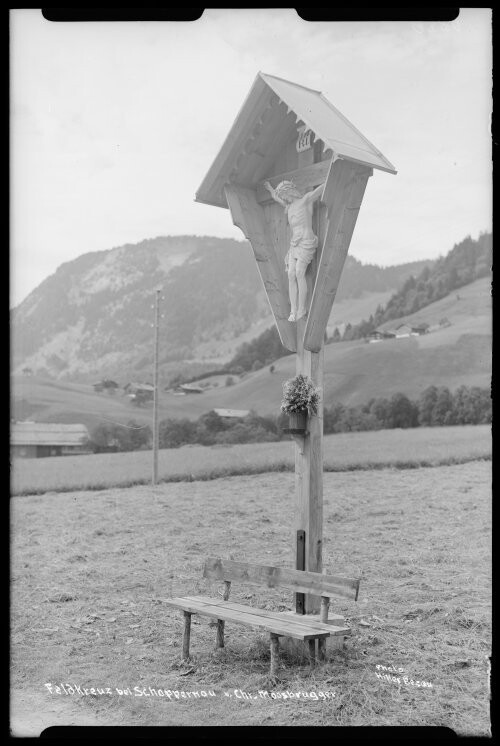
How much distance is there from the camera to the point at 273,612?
486 cm

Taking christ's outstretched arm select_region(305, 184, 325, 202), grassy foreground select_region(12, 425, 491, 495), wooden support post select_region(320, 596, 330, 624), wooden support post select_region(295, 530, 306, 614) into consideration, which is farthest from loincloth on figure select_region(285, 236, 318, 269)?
grassy foreground select_region(12, 425, 491, 495)

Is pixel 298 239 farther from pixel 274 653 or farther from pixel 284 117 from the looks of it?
pixel 274 653

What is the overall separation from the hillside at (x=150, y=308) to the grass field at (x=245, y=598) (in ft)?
4.94

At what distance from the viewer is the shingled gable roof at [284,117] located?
4684 mm

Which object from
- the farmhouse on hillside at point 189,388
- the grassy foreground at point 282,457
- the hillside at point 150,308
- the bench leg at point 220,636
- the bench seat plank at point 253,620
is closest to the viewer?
the bench seat plank at point 253,620

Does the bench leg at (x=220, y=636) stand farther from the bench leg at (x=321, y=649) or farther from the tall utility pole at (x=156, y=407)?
the tall utility pole at (x=156, y=407)

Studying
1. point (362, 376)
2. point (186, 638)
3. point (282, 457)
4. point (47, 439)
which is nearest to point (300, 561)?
point (186, 638)

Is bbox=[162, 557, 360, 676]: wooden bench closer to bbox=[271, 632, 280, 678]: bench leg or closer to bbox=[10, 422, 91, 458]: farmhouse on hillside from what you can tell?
bbox=[271, 632, 280, 678]: bench leg

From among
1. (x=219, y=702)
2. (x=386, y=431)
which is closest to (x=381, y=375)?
(x=386, y=431)

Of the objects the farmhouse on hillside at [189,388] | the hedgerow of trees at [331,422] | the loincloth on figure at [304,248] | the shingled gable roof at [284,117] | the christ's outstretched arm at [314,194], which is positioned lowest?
the hedgerow of trees at [331,422]

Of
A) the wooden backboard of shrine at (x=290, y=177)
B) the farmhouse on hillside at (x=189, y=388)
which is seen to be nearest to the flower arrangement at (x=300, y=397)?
the wooden backboard of shrine at (x=290, y=177)

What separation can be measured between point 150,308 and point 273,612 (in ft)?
17.8

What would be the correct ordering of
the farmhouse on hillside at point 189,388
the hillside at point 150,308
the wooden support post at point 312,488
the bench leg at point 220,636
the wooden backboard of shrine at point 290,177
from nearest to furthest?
the wooden backboard of shrine at point 290,177 < the wooden support post at point 312,488 < the bench leg at point 220,636 < the hillside at point 150,308 < the farmhouse on hillside at point 189,388

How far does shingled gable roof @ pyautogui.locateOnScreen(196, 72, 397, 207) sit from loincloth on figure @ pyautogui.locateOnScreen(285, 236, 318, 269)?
0.60 metres
